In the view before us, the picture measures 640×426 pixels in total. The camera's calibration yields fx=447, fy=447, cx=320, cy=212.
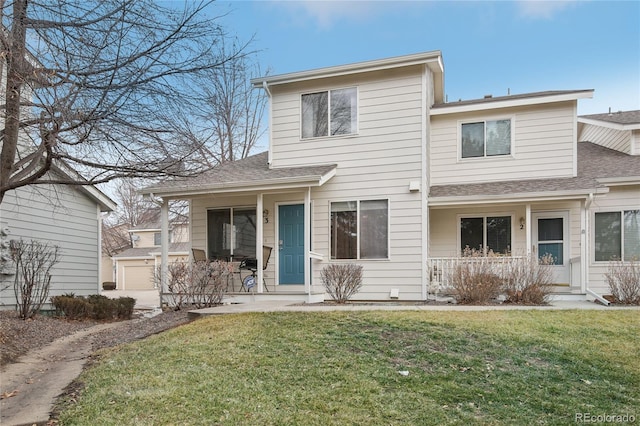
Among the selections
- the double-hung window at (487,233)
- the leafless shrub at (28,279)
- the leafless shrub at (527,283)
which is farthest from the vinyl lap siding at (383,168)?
the leafless shrub at (28,279)

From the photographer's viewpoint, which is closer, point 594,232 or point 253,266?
point 253,266

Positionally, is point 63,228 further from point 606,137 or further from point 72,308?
point 606,137

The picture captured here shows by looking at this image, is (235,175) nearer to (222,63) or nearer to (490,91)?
(222,63)

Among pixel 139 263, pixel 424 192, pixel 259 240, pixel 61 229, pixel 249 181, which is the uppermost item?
pixel 249 181

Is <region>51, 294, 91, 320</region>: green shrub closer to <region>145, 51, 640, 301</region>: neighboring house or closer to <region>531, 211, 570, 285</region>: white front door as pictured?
<region>145, 51, 640, 301</region>: neighboring house

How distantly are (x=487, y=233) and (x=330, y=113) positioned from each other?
4.99 m

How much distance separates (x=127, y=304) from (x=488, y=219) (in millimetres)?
9229

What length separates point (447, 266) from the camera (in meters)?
10.2

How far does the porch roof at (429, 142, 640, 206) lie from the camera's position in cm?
980

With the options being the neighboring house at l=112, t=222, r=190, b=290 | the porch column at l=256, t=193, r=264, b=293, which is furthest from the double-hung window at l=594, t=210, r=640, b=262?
the neighboring house at l=112, t=222, r=190, b=290

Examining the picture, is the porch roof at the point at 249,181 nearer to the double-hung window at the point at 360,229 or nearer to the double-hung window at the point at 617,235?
the double-hung window at the point at 360,229

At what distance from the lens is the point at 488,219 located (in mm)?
11352

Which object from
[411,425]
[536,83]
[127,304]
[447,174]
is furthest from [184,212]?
[411,425]

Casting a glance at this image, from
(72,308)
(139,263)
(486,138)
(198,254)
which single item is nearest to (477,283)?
(486,138)
